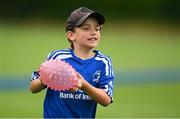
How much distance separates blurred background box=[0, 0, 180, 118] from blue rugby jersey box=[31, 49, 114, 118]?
2.10 m

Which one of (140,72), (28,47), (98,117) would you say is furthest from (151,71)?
(28,47)

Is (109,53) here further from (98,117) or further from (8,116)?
(8,116)

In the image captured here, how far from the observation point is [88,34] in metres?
2.28

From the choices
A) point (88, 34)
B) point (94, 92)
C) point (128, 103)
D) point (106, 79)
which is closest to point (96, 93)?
point (94, 92)

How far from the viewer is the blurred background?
4.52 m

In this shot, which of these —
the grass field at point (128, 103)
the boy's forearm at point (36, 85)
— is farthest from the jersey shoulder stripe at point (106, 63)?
the grass field at point (128, 103)

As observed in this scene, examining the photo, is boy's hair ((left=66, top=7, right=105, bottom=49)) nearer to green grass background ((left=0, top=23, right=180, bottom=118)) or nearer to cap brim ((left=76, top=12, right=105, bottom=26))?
cap brim ((left=76, top=12, right=105, bottom=26))

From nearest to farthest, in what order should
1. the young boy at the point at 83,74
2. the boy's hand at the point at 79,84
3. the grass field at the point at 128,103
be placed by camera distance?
the boy's hand at the point at 79,84, the young boy at the point at 83,74, the grass field at the point at 128,103

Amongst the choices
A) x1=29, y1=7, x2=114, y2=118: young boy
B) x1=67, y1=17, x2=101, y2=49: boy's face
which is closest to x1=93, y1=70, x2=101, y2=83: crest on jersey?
x1=29, y1=7, x2=114, y2=118: young boy

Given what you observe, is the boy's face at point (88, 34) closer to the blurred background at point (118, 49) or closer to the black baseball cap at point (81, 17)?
the black baseball cap at point (81, 17)

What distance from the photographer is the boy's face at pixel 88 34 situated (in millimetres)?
2270

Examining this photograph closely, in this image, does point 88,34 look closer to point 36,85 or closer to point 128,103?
point 36,85

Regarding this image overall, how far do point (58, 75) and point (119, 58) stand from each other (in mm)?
2604

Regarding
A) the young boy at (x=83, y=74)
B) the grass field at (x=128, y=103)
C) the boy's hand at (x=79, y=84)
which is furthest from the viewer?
the grass field at (x=128, y=103)
